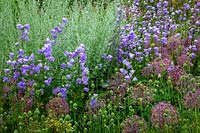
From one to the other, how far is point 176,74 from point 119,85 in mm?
470

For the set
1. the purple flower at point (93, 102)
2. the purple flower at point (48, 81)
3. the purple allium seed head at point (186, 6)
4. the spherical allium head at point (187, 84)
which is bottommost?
the purple flower at point (93, 102)

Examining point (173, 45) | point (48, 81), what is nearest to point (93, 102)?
point (48, 81)

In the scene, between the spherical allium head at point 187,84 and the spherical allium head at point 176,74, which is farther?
the spherical allium head at point 176,74

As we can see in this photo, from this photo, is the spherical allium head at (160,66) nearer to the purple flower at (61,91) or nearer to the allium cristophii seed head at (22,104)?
the purple flower at (61,91)

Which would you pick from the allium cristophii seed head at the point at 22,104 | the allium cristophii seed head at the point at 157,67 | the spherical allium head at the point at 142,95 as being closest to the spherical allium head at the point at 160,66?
the allium cristophii seed head at the point at 157,67

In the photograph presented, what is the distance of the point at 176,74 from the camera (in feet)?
12.6

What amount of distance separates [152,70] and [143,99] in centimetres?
60

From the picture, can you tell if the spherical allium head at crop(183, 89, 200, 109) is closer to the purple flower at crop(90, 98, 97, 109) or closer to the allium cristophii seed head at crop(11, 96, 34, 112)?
the purple flower at crop(90, 98, 97, 109)

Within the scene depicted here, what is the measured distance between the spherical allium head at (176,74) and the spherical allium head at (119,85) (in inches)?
14.3

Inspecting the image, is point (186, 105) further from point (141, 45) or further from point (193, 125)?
point (141, 45)

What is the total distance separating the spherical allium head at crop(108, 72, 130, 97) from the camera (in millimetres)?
3740

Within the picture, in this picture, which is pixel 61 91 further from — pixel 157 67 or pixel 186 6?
pixel 186 6

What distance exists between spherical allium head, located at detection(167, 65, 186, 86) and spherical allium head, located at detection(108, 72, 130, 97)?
364mm

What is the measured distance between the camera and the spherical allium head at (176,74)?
12.4ft
